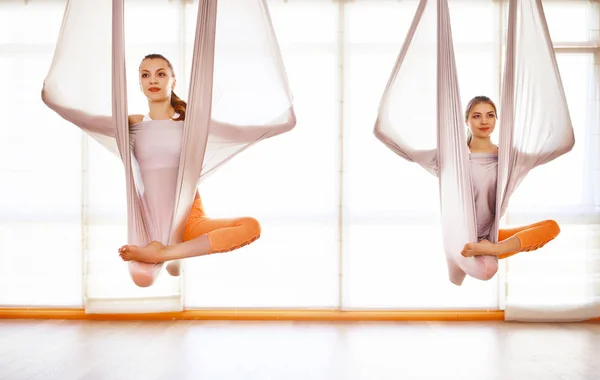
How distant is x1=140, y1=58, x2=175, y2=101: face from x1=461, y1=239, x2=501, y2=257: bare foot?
134 centimetres

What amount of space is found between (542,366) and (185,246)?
197 cm

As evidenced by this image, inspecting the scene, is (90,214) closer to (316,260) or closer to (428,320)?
(316,260)

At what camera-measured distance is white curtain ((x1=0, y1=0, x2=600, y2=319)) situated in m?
4.17

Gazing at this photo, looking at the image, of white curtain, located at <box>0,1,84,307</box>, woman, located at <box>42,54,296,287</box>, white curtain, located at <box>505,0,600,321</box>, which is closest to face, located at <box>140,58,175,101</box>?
woman, located at <box>42,54,296,287</box>

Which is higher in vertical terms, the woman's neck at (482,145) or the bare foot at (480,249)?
the woman's neck at (482,145)

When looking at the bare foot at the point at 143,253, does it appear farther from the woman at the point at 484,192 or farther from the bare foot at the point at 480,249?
the bare foot at the point at 480,249

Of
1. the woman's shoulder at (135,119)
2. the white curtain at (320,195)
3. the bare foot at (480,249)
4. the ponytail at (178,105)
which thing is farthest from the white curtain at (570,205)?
the woman's shoulder at (135,119)

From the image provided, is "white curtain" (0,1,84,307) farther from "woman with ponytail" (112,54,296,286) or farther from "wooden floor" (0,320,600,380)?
"woman with ponytail" (112,54,296,286)

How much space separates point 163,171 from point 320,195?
196 centimetres

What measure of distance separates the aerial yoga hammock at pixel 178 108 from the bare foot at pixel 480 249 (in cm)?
80

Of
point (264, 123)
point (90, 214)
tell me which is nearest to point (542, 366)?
point (264, 123)

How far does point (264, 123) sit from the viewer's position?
2.46m

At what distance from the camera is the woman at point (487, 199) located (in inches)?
93.8

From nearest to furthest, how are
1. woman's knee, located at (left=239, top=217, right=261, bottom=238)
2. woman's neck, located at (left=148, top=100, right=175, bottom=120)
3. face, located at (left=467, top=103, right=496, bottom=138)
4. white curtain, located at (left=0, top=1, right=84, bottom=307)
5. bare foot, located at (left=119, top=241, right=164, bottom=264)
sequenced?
bare foot, located at (left=119, top=241, right=164, bottom=264)
woman's knee, located at (left=239, top=217, right=261, bottom=238)
woman's neck, located at (left=148, top=100, right=175, bottom=120)
face, located at (left=467, top=103, right=496, bottom=138)
white curtain, located at (left=0, top=1, right=84, bottom=307)
